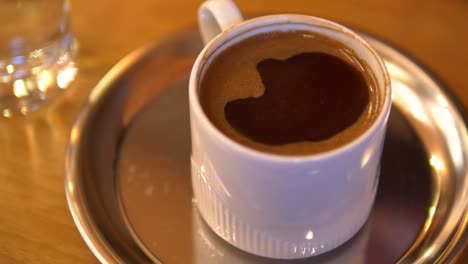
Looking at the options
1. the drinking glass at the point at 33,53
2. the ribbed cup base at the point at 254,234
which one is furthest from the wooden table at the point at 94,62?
the ribbed cup base at the point at 254,234

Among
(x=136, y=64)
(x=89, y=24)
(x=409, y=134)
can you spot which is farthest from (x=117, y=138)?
(x=409, y=134)

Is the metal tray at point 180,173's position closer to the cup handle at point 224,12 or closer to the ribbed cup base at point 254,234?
the ribbed cup base at point 254,234

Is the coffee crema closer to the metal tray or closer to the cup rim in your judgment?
the cup rim

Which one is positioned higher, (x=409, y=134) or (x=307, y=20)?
(x=307, y=20)

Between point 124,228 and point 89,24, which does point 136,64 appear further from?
point 124,228

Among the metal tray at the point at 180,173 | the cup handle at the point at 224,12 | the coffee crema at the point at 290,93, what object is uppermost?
the cup handle at the point at 224,12
